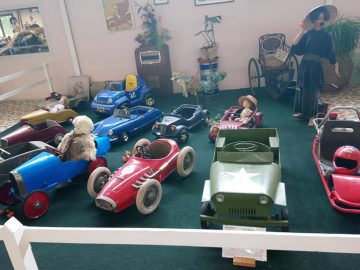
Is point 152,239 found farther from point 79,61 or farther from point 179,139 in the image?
point 79,61

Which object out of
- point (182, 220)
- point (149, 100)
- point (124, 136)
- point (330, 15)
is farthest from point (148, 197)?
point (149, 100)

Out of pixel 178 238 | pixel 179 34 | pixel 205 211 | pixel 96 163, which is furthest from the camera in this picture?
pixel 179 34

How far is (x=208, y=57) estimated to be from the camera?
7.22 m

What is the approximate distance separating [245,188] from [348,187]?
1062mm

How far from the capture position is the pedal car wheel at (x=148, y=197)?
10.9ft

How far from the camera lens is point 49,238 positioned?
5.76ft

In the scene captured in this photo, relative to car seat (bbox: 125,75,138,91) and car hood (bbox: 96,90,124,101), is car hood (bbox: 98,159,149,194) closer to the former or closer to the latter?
car hood (bbox: 96,90,124,101)

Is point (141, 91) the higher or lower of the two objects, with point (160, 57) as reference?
lower

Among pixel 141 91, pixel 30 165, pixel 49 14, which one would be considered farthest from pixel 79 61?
pixel 30 165

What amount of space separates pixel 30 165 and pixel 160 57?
443 centimetres

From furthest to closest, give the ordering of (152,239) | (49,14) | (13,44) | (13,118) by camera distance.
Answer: (13,44), (49,14), (13,118), (152,239)

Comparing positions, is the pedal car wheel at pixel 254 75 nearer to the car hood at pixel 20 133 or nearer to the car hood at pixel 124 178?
the car hood at pixel 124 178

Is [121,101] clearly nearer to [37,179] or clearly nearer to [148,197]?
[37,179]

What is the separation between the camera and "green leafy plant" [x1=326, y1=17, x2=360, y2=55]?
20.3 ft
